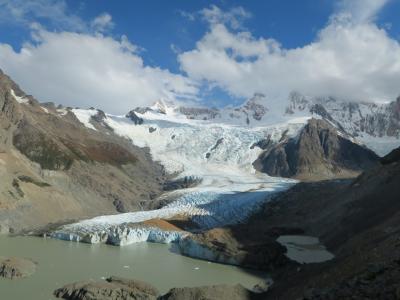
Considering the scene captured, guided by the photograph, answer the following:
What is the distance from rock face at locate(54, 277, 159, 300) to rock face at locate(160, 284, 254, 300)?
1702mm

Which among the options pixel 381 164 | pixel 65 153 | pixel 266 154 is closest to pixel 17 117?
pixel 65 153

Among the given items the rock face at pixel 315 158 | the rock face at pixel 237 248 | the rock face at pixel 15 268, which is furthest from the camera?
the rock face at pixel 315 158

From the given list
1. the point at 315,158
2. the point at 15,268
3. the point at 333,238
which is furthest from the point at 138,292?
the point at 315,158

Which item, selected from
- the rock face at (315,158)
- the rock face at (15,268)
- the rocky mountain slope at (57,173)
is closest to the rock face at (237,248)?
the rock face at (15,268)

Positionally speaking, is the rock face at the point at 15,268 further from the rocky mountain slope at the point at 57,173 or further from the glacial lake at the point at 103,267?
the rocky mountain slope at the point at 57,173

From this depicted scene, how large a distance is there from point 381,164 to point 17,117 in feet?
265

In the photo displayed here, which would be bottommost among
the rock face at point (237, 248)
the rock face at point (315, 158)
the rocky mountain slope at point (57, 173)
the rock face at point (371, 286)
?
the rock face at point (237, 248)

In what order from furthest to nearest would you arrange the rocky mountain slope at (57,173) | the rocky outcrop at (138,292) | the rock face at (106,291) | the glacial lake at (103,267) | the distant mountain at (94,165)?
1. the distant mountain at (94,165)
2. the rocky mountain slope at (57,173)
3. the glacial lake at (103,267)
4. the rock face at (106,291)
5. the rocky outcrop at (138,292)

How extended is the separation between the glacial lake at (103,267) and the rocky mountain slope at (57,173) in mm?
15652

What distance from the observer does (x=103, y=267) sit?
4341cm

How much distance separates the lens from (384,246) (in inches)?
1052

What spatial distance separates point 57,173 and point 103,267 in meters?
63.1

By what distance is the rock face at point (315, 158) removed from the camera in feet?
602

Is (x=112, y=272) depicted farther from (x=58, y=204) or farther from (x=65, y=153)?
(x=65, y=153)
